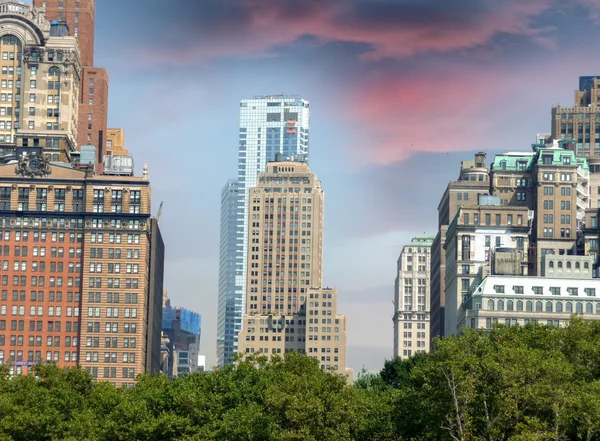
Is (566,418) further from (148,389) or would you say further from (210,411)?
(148,389)

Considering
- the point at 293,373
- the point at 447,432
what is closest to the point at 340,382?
the point at 293,373

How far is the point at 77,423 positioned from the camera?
17225 centimetres

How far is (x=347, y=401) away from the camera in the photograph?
534ft

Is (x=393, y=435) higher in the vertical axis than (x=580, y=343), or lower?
lower

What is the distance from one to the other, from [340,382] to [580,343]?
96.2 ft

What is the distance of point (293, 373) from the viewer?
17900 centimetres

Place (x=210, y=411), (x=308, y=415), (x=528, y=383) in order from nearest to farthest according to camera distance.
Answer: (x=528, y=383) < (x=308, y=415) < (x=210, y=411)

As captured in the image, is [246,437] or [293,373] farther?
[293,373]

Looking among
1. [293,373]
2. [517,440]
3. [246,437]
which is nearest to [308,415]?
[246,437]

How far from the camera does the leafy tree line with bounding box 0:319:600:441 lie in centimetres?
14000

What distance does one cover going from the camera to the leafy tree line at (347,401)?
140000 millimetres

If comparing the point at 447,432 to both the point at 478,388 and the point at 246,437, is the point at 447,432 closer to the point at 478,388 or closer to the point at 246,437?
the point at 478,388

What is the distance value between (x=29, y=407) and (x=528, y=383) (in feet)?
225

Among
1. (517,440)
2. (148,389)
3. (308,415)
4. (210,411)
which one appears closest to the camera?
(517,440)
